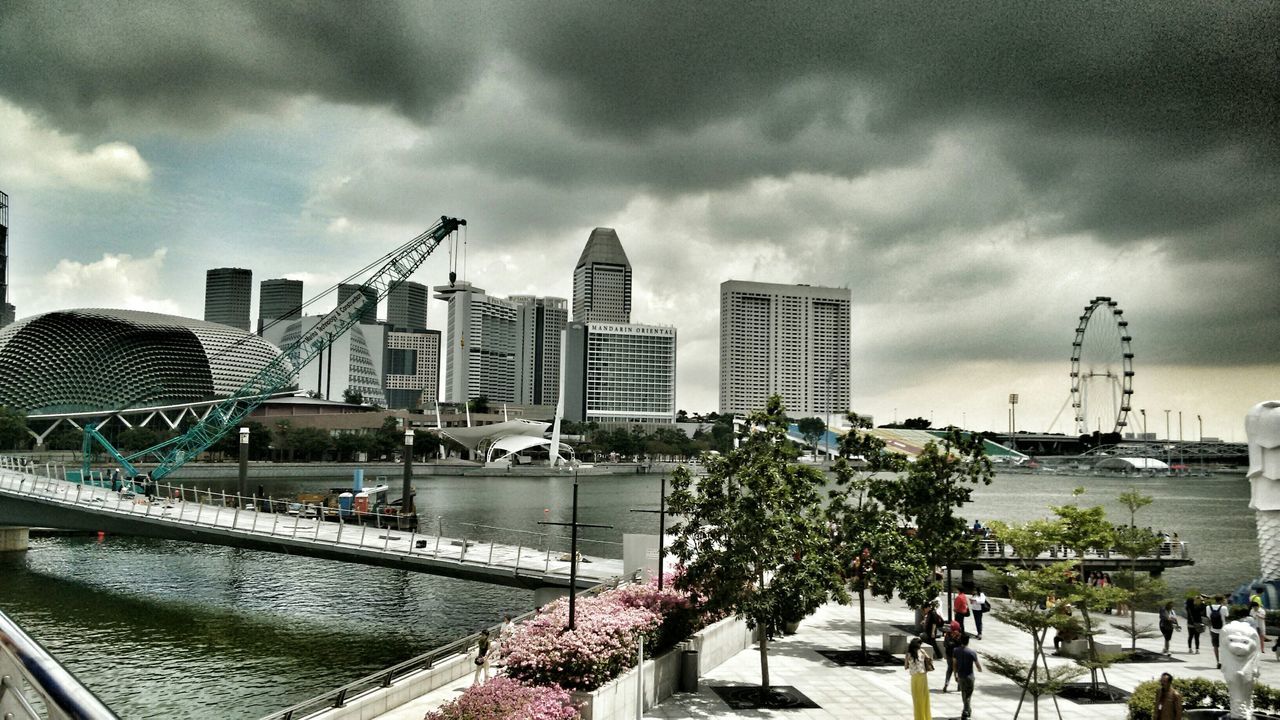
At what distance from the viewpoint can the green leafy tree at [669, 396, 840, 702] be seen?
18.3 m

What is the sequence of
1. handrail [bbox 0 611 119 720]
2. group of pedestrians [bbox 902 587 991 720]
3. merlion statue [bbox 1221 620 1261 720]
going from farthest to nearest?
group of pedestrians [bbox 902 587 991 720] → merlion statue [bbox 1221 620 1261 720] → handrail [bbox 0 611 119 720]

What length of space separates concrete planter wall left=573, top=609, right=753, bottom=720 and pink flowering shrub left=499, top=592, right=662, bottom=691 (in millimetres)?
316

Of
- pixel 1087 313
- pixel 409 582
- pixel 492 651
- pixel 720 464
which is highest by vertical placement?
pixel 1087 313

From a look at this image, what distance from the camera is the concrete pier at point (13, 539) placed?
47.7 metres

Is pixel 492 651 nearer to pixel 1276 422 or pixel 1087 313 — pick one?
pixel 1276 422

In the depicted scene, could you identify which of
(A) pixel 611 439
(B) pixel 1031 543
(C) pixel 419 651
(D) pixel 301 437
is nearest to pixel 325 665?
(C) pixel 419 651

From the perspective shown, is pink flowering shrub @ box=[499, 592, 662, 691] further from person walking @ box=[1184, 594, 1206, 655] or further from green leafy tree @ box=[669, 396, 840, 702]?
person walking @ box=[1184, 594, 1206, 655]

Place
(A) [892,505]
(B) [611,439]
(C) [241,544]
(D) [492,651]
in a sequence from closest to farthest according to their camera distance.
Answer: (D) [492,651] → (A) [892,505] → (C) [241,544] → (B) [611,439]

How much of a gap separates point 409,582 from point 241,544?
925cm

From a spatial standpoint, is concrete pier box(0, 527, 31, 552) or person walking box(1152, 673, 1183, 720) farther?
concrete pier box(0, 527, 31, 552)

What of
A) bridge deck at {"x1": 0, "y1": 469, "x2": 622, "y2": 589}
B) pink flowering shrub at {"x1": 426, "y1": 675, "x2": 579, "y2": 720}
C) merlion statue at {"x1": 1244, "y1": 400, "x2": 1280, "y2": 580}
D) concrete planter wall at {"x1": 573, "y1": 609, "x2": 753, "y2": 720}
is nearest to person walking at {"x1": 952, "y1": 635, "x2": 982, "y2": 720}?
concrete planter wall at {"x1": 573, "y1": 609, "x2": 753, "y2": 720}

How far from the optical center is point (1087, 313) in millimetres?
139125

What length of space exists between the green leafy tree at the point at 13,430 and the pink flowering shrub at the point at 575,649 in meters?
127

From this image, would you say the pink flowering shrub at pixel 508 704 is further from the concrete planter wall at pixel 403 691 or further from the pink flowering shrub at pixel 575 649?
the concrete planter wall at pixel 403 691
